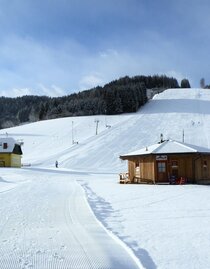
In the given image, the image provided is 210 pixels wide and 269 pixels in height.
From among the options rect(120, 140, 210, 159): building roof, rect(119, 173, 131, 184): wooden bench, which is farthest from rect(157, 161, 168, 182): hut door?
rect(119, 173, 131, 184): wooden bench

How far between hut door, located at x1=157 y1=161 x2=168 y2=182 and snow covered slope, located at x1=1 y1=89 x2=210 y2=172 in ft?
76.4

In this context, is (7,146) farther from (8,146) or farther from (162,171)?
(162,171)

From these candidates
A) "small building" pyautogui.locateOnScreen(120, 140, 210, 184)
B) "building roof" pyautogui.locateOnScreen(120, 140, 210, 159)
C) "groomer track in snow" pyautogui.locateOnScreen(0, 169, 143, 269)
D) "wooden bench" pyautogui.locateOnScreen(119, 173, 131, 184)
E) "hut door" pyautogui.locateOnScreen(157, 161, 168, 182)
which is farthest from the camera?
"wooden bench" pyautogui.locateOnScreen(119, 173, 131, 184)

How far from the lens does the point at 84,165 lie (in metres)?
58.8

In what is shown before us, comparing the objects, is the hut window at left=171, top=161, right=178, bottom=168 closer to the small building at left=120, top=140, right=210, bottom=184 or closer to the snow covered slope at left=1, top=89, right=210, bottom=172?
the small building at left=120, top=140, right=210, bottom=184

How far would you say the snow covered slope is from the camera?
6306cm

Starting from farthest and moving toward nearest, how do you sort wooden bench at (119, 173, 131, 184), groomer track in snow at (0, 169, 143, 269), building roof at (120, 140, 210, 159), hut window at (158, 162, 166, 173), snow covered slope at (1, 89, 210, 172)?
snow covered slope at (1, 89, 210, 172)
wooden bench at (119, 173, 131, 184)
hut window at (158, 162, 166, 173)
building roof at (120, 140, 210, 159)
groomer track in snow at (0, 169, 143, 269)

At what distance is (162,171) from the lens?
107ft

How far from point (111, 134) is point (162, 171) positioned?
144ft

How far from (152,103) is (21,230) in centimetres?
10459

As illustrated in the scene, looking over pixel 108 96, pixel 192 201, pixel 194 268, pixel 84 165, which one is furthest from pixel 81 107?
pixel 194 268

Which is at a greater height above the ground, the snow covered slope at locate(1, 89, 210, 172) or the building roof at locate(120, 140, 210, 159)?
the snow covered slope at locate(1, 89, 210, 172)

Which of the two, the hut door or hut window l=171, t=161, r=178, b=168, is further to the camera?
hut window l=171, t=161, r=178, b=168

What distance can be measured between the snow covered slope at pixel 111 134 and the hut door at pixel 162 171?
23.3 metres
